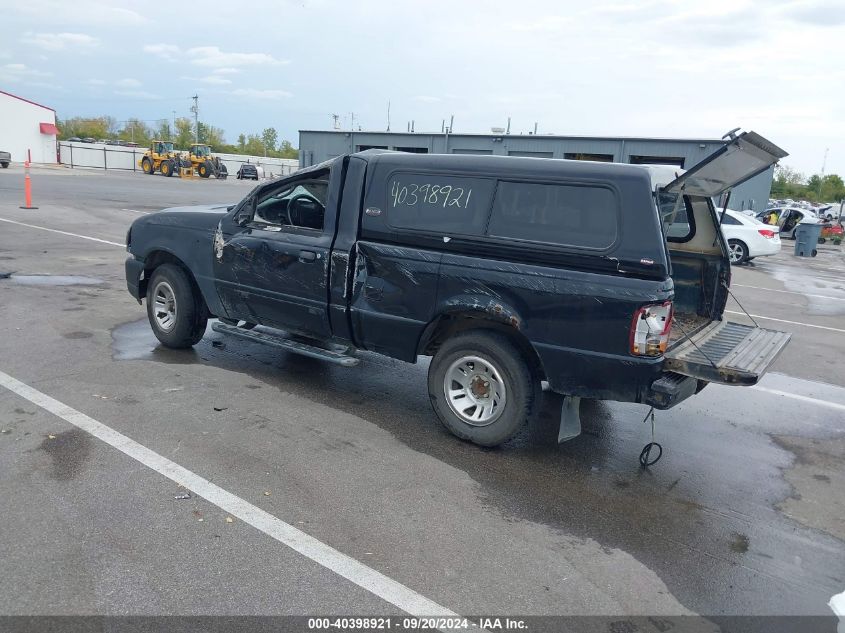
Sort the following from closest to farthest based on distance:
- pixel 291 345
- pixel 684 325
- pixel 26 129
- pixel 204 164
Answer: pixel 684 325
pixel 291 345
pixel 204 164
pixel 26 129

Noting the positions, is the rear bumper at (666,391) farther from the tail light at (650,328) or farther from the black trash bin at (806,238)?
the black trash bin at (806,238)

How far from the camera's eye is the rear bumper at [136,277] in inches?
280

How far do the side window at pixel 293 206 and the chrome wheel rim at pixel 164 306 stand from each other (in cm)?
137

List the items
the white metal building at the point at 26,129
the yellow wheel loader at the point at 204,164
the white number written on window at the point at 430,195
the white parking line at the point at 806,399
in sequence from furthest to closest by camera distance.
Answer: the white metal building at the point at 26,129 → the yellow wheel loader at the point at 204,164 → the white parking line at the point at 806,399 → the white number written on window at the point at 430,195

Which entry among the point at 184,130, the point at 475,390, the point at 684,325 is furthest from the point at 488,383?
the point at 184,130

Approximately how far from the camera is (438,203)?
17.3 ft

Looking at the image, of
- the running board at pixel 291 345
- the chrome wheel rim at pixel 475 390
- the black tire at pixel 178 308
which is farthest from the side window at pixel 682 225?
the black tire at pixel 178 308

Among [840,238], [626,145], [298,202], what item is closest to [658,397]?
[298,202]

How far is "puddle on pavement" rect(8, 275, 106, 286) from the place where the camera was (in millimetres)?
9789

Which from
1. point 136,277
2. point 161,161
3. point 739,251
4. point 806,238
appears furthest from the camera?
point 161,161

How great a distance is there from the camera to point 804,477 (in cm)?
512

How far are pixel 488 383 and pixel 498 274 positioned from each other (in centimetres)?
82

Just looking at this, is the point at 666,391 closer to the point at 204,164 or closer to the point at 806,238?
the point at 806,238

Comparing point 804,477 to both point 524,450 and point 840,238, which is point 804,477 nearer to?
point 524,450
